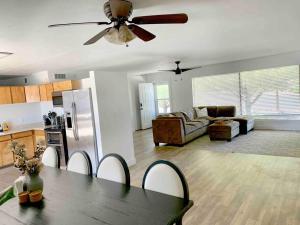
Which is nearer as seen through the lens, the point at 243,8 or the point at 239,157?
the point at 243,8

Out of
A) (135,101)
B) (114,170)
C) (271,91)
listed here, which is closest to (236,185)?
(114,170)

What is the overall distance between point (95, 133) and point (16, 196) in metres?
2.57

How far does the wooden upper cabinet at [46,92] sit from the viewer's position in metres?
5.70

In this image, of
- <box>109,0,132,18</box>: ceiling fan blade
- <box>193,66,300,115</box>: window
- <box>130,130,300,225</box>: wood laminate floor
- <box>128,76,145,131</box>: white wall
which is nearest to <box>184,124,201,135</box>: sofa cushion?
<box>130,130,300,225</box>: wood laminate floor

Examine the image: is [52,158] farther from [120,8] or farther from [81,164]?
[120,8]

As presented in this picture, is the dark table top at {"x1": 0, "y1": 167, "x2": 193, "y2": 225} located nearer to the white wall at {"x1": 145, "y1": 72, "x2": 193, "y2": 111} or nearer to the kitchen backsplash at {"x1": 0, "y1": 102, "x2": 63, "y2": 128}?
the kitchen backsplash at {"x1": 0, "y1": 102, "x2": 63, "y2": 128}

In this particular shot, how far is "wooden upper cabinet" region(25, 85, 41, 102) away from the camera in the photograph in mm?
5977

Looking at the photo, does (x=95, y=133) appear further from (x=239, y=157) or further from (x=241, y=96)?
(x=241, y=96)

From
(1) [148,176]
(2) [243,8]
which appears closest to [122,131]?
(1) [148,176]

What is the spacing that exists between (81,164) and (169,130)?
13.0 ft

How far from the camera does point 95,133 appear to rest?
4.45 m

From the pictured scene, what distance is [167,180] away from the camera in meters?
1.89

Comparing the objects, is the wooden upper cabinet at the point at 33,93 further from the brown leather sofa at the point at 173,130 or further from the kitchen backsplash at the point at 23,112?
the brown leather sofa at the point at 173,130

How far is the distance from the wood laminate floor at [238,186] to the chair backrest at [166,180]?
0.99m
